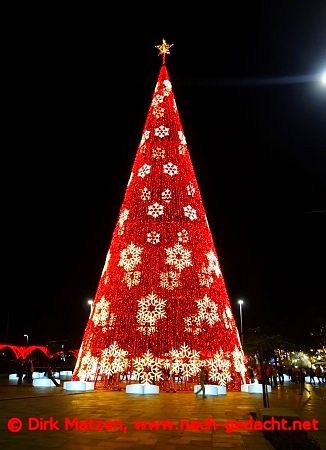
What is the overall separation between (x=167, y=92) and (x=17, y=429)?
1491 cm

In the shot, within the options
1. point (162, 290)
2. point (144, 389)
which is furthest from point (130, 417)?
point (162, 290)

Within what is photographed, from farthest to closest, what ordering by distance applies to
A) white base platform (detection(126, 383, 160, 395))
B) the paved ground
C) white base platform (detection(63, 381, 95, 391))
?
white base platform (detection(63, 381, 95, 391)), white base platform (detection(126, 383, 160, 395)), the paved ground

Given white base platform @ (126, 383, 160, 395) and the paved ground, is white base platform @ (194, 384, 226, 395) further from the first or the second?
white base platform @ (126, 383, 160, 395)

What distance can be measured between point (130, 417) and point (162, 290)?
6.58 m

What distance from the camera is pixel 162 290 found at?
16.4 metres

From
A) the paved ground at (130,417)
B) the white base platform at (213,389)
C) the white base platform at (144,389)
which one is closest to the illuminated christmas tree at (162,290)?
the white base platform at (144,389)

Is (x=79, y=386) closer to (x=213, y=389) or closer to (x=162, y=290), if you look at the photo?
(x=162, y=290)

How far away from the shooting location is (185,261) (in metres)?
16.8

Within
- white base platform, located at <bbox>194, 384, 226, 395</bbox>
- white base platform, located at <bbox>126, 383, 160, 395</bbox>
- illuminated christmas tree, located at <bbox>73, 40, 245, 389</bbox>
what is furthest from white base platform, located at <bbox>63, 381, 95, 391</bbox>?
white base platform, located at <bbox>194, 384, 226, 395</bbox>

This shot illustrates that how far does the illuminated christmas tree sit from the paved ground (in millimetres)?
1140

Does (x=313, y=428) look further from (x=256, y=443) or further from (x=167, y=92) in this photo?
(x=167, y=92)

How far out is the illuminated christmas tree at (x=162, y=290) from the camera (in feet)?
52.0

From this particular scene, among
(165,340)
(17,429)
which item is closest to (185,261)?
(165,340)

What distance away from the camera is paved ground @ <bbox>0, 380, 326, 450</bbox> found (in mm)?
7234
